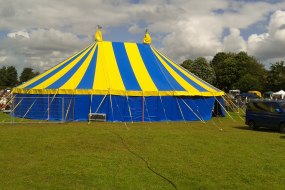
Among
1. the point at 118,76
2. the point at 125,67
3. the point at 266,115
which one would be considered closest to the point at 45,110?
the point at 118,76

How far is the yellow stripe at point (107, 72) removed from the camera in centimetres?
1723

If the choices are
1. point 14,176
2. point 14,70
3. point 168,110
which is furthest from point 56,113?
point 14,70

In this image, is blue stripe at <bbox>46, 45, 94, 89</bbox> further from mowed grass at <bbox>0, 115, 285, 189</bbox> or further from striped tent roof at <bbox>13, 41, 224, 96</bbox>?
mowed grass at <bbox>0, 115, 285, 189</bbox>

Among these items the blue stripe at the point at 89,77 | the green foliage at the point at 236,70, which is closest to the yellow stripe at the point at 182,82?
the blue stripe at the point at 89,77

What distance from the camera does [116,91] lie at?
1700 centimetres

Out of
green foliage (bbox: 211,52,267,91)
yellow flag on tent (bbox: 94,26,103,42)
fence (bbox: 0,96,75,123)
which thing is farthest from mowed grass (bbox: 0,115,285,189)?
green foliage (bbox: 211,52,267,91)

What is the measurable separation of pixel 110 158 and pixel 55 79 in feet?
34.8

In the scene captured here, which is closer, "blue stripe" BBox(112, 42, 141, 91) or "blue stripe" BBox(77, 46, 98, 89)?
"blue stripe" BBox(77, 46, 98, 89)

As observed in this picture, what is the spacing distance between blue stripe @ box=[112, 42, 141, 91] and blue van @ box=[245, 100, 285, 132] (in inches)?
199

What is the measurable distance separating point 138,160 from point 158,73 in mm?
10783

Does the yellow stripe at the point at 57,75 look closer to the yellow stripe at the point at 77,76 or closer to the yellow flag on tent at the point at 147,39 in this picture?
the yellow stripe at the point at 77,76

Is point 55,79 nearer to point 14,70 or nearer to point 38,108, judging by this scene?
point 38,108

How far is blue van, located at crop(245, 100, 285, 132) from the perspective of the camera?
14.4m

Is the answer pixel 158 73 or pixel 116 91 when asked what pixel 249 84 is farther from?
pixel 116 91
